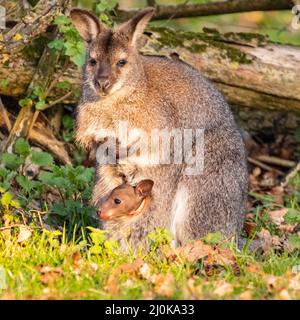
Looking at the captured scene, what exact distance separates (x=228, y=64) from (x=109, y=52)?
1.77 metres

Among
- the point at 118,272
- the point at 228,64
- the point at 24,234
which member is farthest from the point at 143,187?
the point at 228,64

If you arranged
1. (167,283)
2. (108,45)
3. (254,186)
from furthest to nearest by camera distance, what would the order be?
(254,186), (108,45), (167,283)

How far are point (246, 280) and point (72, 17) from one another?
98.6 inches

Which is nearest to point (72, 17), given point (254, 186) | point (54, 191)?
point (54, 191)

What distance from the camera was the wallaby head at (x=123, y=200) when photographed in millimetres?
6738

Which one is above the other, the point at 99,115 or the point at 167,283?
the point at 99,115

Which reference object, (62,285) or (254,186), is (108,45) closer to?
(62,285)

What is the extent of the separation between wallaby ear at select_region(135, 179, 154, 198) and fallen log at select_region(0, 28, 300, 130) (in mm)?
1745

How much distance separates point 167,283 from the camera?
5.53 meters

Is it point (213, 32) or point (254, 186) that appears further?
point (254, 186)

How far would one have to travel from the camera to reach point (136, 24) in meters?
6.96

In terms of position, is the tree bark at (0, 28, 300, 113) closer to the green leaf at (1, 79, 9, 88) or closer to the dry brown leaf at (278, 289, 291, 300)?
the green leaf at (1, 79, 9, 88)

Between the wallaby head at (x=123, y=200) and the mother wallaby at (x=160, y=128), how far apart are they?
0.46ft

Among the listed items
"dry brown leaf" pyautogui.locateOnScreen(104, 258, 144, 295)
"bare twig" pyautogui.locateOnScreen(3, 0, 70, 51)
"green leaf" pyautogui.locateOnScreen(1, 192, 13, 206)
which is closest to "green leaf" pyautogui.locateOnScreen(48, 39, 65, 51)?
"bare twig" pyautogui.locateOnScreen(3, 0, 70, 51)
